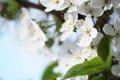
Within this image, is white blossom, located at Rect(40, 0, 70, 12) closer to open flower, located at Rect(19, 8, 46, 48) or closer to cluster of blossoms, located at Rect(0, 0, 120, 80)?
cluster of blossoms, located at Rect(0, 0, 120, 80)

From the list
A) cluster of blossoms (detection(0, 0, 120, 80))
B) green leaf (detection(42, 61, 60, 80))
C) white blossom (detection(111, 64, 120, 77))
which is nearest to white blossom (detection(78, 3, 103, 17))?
cluster of blossoms (detection(0, 0, 120, 80))

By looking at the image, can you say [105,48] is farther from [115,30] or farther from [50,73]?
[50,73]

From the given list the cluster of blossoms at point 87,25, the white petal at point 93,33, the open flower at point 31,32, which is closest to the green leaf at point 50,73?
the open flower at point 31,32

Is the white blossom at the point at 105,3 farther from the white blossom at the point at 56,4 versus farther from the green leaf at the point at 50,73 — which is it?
the green leaf at the point at 50,73

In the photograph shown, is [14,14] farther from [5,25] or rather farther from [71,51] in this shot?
[71,51]

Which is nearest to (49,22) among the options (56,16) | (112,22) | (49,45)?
(56,16)

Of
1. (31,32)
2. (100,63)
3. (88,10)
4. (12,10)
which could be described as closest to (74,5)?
(88,10)
